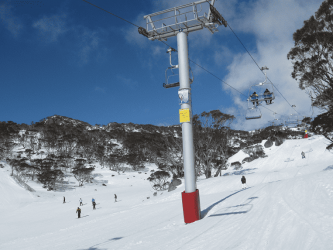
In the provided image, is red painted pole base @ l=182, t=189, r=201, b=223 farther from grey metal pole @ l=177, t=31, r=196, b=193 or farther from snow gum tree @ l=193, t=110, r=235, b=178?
snow gum tree @ l=193, t=110, r=235, b=178

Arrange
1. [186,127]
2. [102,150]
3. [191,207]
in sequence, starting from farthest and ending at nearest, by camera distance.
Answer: [102,150], [186,127], [191,207]

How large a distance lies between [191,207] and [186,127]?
8.67ft

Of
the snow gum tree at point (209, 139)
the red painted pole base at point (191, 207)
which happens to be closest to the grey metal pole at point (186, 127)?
the red painted pole base at point (191, 207)

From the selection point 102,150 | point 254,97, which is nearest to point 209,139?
point 254,97

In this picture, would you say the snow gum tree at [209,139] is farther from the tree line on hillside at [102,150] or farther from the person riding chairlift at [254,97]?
the person riding chairlift at [254,97]

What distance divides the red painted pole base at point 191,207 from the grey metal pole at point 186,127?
0.75 feet

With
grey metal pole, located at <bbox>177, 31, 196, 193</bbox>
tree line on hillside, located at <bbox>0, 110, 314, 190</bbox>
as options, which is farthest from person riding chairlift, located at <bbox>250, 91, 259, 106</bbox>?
tree line on hillside, located at <bbox>0, 110, 314, 190</bbox>

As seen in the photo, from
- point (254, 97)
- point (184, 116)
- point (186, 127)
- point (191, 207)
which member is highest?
point (254, 97)

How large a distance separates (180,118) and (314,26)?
16.2 metres

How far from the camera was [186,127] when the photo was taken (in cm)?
777

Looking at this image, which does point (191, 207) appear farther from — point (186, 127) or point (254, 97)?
point (254, 97)

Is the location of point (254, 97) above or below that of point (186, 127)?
above

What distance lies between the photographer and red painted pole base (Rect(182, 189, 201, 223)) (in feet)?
24.0

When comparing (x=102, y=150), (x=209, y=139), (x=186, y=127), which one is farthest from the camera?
(x=102, y=150)
